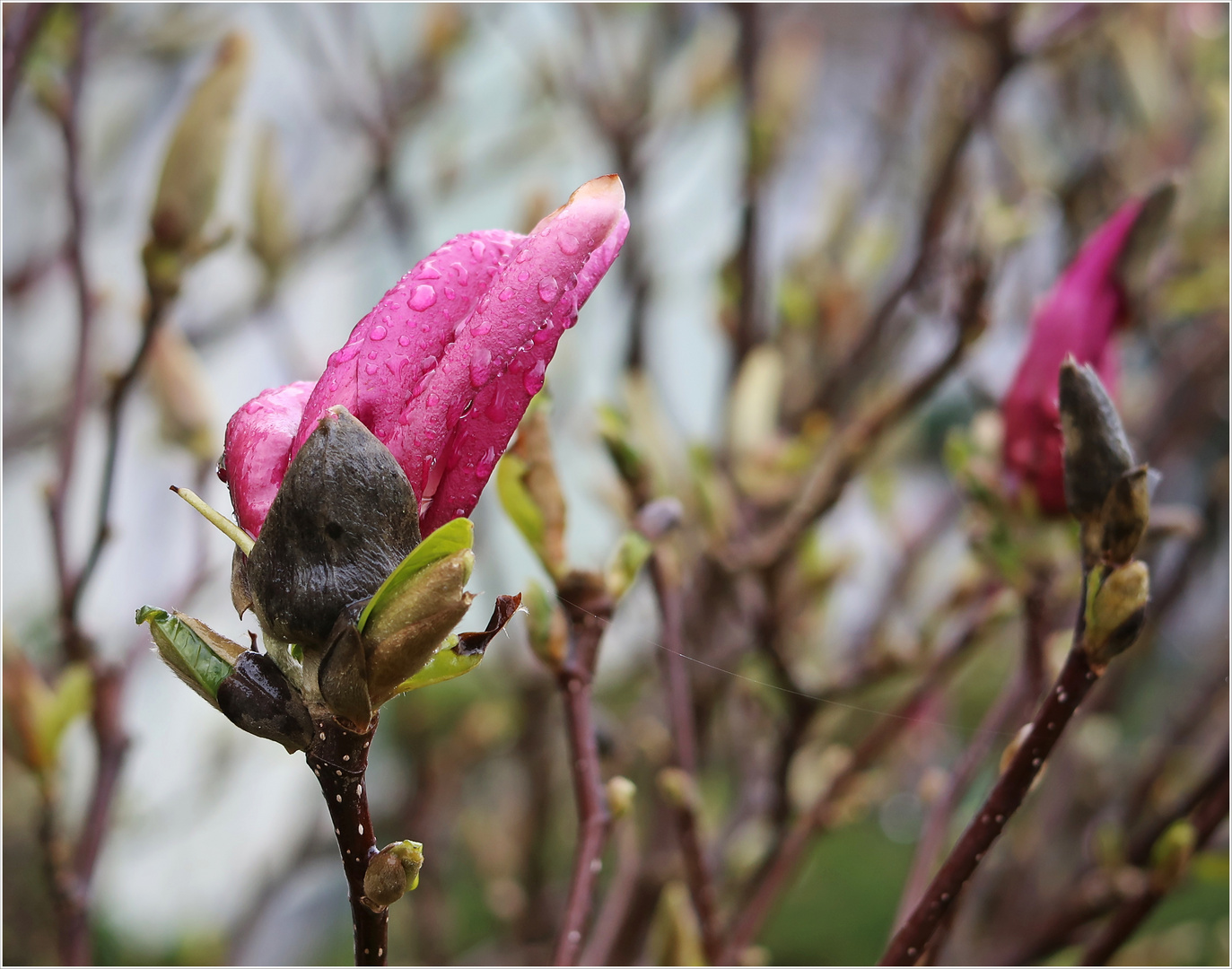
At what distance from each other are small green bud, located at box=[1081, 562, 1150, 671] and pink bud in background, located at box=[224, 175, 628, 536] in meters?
0.18

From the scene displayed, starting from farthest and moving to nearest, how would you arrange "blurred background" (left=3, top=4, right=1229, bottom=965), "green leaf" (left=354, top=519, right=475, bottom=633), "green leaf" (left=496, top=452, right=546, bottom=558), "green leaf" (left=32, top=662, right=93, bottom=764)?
"blurred background" (left=3, top=4, right=1229, bottom=965) < "green leaf" (left=32, top=662, right=93, bottom=764) < "green leaf" (left=496, top=452, right=546, bottom=558) < "green leaf" (left=354, top=519, right=475, bottom=633)

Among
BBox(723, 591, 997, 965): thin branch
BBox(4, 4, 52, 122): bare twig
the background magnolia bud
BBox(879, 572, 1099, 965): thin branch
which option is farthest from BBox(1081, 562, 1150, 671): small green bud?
BBox(4, 4, 52, 122): bare twig

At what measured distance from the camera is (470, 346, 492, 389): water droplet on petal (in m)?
0.27

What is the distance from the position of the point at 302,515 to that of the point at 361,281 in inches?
35.7

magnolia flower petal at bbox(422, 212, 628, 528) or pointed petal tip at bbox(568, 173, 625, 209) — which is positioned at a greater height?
pointed petal tip at bbox(568, 173, 625, 209)

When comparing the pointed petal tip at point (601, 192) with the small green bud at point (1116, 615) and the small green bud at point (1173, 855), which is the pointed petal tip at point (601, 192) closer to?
the small green bud at point (1116, 615)

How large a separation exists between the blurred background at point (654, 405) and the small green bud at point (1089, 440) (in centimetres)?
24

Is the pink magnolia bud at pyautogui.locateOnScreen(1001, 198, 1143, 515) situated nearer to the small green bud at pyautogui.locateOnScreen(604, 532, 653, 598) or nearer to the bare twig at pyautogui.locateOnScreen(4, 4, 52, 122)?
the small green bud at pyautogui.locateOnScreen(604, 532, 653, 598)

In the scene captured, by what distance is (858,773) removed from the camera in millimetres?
691

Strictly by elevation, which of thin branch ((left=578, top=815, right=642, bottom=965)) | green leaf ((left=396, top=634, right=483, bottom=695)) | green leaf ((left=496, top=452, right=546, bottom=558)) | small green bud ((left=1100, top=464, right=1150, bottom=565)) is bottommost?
thin branch ((left=578, top=815, right=642, bottom=965))

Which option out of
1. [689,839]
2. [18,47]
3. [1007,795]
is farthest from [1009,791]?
[18,47]

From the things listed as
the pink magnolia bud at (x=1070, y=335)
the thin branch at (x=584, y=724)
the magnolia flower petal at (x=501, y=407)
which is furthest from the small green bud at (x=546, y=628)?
the pink magnolia bud at (x=1070, y=335)

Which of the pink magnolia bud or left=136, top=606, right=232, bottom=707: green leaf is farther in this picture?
the pink magnolia bud

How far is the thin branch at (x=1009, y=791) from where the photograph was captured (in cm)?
31
